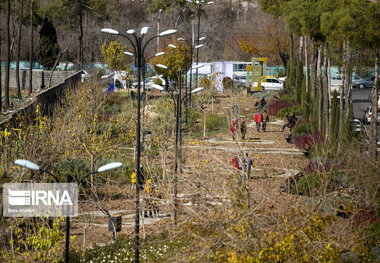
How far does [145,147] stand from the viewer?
87.1ft

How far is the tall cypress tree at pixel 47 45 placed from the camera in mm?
56719

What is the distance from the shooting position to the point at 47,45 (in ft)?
186

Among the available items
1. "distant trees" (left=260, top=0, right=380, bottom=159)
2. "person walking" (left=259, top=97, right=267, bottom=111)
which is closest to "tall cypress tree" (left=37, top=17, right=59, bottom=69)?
"person walking" (left=259, top=97, right=267, bottom=111)

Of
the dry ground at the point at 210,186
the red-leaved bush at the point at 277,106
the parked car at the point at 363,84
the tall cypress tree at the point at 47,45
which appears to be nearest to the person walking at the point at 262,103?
the red-leaved bush at the point at 277,106

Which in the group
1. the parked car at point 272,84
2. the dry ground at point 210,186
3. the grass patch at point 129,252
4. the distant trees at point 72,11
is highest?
the distant trees at point 72,11

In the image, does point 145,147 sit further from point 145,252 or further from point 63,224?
point 145,252

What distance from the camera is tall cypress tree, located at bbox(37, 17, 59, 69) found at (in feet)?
186

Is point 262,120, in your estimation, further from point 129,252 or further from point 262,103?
point 129,252

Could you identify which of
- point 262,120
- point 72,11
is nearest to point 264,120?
point 262,120

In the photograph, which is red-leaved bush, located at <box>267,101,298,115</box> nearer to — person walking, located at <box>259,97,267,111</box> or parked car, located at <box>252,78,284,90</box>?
person walking, located at <box>259,97,267,111</box>

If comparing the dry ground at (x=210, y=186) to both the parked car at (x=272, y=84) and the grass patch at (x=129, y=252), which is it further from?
the parked car at (x=272, y=84)

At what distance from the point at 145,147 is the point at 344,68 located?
901 centimetres

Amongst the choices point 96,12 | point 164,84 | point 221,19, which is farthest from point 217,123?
point 221,19

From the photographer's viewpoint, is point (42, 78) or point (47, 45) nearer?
point (42, 78)
